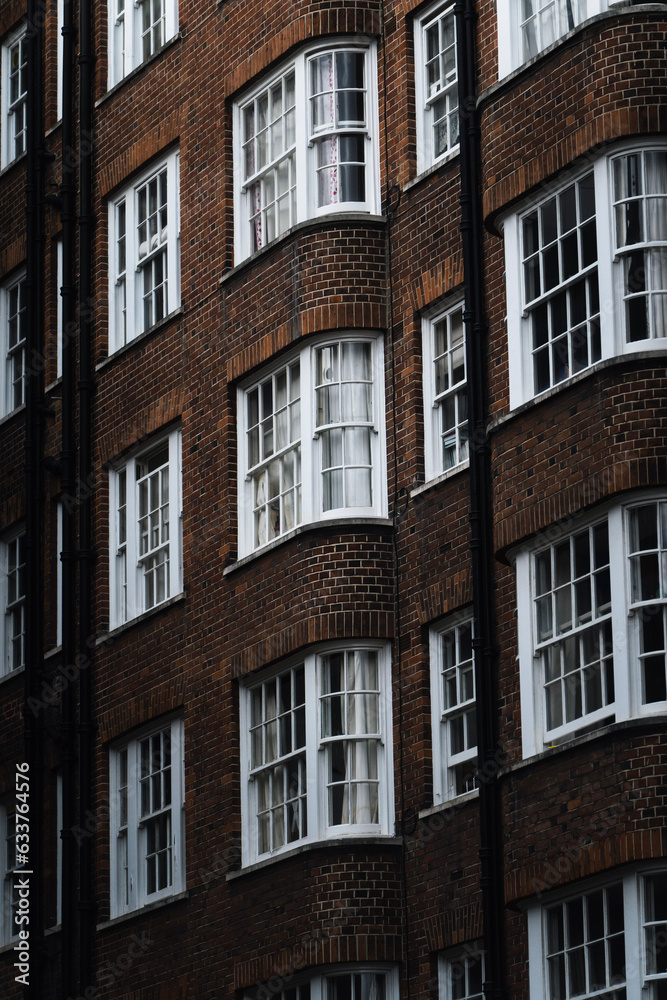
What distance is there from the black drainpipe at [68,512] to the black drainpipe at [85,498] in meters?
0.23

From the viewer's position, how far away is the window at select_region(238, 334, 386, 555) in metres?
24.9

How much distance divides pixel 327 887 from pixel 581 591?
457cm

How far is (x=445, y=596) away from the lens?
23219mm

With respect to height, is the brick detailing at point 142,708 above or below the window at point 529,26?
below

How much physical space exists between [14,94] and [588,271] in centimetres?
1596

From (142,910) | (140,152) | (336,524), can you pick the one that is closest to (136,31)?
(140,152)

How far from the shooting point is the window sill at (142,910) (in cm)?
2631

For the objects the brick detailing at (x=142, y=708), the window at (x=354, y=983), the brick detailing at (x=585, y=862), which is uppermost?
the brick detailing at (x=142, y=708)

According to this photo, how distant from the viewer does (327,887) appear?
920 inches

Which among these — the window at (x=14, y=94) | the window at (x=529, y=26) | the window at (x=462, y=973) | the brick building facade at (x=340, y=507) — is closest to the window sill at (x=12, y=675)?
the brick building facade at (x=340, y=507)

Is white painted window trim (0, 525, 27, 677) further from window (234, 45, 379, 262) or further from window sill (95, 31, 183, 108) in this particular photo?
window (234, 45, 379, 262)

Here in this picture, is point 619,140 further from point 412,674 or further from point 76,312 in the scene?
point 76,312

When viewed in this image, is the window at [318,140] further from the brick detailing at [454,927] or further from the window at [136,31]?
the brick detailing at [454,927]

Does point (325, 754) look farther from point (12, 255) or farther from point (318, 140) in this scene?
point (12, 255)
